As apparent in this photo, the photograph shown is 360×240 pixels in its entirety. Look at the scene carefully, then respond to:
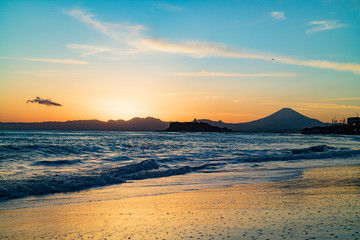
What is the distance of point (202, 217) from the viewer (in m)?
5.57

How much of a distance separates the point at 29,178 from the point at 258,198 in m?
9.26

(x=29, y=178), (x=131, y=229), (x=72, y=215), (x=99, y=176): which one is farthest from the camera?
(x=99, y=176)

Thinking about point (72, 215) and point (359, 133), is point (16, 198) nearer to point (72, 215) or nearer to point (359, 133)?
point (72, 215)

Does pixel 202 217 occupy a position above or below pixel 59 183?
above

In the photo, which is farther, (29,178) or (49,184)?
(29,178)

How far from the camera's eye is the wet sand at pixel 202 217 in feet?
14.9

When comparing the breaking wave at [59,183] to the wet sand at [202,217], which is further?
the breaking wave at [59,183]

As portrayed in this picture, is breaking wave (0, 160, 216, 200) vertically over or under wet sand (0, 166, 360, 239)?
under

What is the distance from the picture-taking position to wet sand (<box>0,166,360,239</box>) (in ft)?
14.9

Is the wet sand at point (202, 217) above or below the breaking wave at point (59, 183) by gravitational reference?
above

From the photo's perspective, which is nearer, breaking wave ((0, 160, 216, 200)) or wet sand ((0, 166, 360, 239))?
wet sand ((0, 166, 360, 239))

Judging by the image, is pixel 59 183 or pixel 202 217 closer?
pixel 202 217

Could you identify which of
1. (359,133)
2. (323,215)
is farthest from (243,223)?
(359,133)

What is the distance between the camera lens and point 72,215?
613cm
